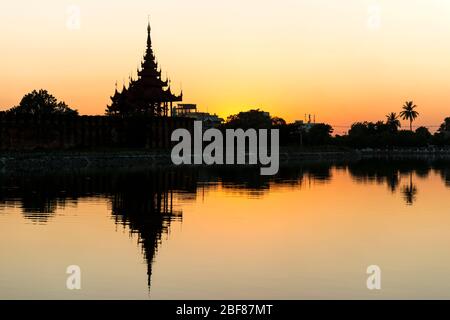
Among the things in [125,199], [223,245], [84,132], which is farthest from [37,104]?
[223,245]

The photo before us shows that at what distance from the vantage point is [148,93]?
350 feet

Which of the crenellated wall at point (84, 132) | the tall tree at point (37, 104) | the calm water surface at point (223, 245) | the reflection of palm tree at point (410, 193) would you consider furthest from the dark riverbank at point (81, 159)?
the reflection of palm tree at point (410, 193)

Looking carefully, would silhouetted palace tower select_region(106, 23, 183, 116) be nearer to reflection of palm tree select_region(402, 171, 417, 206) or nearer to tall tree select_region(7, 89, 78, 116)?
tall tree select_region(7, 89, 78, 116)

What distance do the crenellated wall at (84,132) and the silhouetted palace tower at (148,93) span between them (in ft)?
12.5

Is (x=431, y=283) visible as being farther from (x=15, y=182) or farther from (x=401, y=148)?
(x=401, y=148)

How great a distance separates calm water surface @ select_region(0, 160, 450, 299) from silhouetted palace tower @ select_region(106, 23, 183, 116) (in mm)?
67480

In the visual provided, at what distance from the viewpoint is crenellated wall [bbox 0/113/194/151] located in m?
94.1

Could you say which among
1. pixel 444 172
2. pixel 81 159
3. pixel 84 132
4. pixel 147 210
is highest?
pixel 84 132

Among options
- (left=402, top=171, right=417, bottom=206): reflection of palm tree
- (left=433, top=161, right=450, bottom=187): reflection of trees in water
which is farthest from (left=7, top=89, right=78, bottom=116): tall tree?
(left=402, top=171, right=417, bottom=206): reflection of palm tree

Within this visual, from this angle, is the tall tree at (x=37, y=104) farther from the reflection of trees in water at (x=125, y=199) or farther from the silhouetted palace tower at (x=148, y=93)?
the reflection of trees in water at (x=125, y=199)

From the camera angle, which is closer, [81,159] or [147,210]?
[147,210]

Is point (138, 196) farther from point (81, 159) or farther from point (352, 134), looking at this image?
point (352, 134)

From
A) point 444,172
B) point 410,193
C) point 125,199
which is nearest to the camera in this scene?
point 125,199

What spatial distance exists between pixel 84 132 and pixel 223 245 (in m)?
80.5
